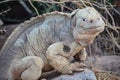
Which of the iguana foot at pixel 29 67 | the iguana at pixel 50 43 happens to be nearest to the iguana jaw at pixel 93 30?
the iguana at pixel 50 43

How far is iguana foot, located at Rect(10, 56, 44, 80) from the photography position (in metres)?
3.64

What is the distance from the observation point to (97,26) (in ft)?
11.4

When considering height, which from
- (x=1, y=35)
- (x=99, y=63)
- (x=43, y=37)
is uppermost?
(x=43, y=37)

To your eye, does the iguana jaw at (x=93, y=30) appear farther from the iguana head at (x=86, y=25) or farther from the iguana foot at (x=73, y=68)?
the iguana foot at (x=73, y=68)

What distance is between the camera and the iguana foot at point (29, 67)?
11.9 ft

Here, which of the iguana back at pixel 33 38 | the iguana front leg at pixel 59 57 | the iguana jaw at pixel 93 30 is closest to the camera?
the iguana jaw at pixel 93 30

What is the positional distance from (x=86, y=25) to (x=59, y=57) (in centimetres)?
37

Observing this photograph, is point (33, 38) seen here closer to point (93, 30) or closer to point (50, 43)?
point (50, 43)

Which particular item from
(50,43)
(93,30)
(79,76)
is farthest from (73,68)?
(93,30)

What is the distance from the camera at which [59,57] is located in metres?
3.63

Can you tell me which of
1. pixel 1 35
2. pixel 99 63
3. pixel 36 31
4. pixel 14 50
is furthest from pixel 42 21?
pixel 1 35

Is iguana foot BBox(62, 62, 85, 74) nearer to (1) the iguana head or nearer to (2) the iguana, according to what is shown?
(2) the iguana

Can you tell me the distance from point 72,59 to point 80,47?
0.25 m

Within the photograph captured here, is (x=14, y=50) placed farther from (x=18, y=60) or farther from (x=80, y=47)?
(x=80, y=47)
